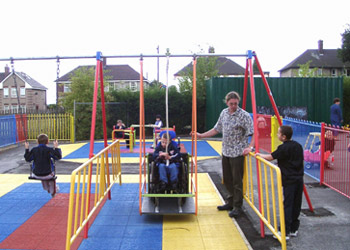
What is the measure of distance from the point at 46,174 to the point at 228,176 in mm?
3290

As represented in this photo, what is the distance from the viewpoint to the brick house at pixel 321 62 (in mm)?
52781

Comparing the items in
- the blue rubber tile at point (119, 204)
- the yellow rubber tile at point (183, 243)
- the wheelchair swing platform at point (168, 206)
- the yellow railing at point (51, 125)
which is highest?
the yellow railing at point (51, 125)

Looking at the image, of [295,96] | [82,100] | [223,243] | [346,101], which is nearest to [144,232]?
[223,243]

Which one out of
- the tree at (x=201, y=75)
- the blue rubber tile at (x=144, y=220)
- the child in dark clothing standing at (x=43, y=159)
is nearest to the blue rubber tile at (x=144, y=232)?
the blue rubber tile at (x=144, y=220)

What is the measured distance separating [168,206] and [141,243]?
42.3 inches

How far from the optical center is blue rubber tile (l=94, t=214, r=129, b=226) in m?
5.10

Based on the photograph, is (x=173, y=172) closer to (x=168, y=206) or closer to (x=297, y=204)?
(x=168, y=206)

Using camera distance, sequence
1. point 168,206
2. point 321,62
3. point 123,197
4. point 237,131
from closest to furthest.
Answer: point 237,131, point 168,206, point 123,197, point 321,62

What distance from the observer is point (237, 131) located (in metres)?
5.19

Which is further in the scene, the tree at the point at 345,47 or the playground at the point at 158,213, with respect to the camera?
the tree at the point at 345,47

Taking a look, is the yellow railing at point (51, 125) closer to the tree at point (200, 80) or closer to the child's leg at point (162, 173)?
the tree at point (200, 80)

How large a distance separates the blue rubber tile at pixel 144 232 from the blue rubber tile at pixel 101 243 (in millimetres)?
228

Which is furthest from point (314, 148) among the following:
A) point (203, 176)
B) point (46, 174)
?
point (46, 174)

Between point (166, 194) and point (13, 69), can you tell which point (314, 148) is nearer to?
point (166, 194)
